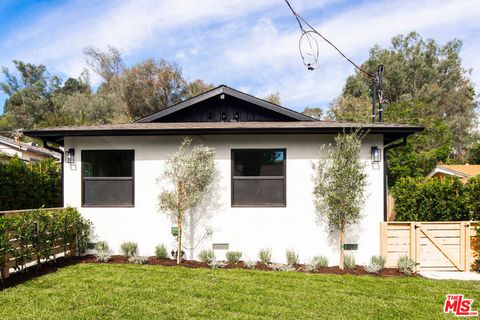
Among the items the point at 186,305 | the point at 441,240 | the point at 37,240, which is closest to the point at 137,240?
the point at 37,240

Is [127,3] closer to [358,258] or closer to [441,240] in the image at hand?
[358,258]

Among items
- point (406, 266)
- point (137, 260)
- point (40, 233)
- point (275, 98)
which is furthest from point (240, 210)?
point (275, 98)

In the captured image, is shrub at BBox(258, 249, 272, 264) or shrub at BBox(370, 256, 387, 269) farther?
shrub at BBox(258, 249, 272, 264)

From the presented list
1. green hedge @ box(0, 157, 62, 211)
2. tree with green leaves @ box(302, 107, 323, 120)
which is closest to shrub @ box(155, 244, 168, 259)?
green hedge @ box(0, 157, 62, 211)

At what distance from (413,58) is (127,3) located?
31643mm

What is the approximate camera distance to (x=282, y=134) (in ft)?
22.5

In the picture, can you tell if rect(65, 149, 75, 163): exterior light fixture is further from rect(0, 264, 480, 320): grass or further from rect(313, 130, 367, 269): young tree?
rect(313, 130, 367, 269): young tree

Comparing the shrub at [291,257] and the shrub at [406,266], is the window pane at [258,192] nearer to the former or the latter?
the shrub at [291,257]

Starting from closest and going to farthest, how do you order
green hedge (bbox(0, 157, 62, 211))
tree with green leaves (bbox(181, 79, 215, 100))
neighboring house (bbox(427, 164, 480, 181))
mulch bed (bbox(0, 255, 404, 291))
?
mulch bed (bbox(0, 255, 404, 291))
green hedge (bbox(0, 157, 62, 211))
neighboring house (bbox(427, 164, 480, 181))
tree with green leaves (bbox(181, 79, 215, 100))

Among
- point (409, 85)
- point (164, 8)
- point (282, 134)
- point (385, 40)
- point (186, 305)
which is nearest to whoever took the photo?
point (186, 305)

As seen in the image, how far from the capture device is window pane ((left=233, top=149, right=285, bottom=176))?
701cm

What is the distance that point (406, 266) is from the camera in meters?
6.16

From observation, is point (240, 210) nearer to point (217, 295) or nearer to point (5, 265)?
point (217, 295)

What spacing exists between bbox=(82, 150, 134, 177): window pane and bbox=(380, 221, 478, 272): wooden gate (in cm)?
586
